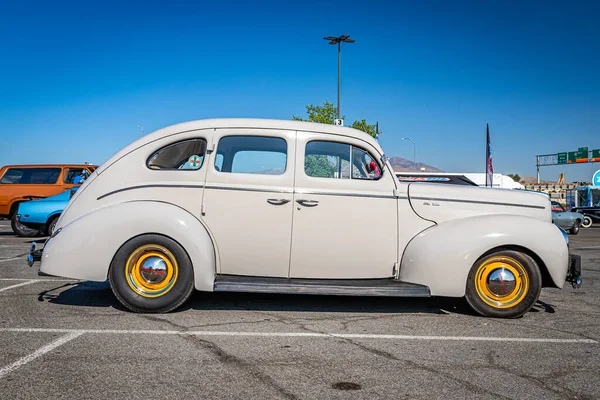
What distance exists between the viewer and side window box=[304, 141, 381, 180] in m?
5.71

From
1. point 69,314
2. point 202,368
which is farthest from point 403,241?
point 69,314

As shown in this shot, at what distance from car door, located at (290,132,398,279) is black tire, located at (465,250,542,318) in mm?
815

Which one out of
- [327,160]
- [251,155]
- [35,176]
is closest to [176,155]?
[251,155]

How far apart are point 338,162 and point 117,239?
7.66ft

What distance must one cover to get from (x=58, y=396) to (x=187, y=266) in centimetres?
220

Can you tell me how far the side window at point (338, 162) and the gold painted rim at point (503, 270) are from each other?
142cm

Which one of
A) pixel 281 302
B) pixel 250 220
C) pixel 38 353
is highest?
pixel 250 220

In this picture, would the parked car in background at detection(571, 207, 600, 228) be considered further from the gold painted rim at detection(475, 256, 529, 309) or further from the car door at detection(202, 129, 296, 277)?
the car door at detection(202, 129, 296, 277)

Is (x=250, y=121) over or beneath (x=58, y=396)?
over

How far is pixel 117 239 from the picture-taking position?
5383mm

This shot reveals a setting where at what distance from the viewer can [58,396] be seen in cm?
324

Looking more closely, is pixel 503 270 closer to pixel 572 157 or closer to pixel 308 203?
pixel 308 203

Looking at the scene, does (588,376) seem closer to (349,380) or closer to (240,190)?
(349,380)

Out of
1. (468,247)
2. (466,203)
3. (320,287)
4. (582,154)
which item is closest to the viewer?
(320,287)
